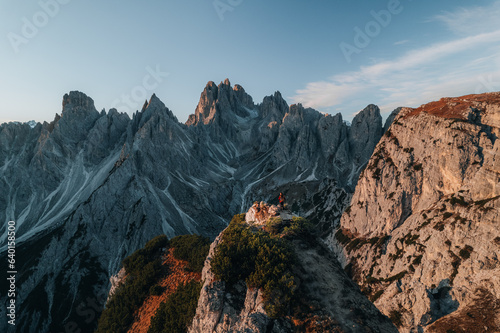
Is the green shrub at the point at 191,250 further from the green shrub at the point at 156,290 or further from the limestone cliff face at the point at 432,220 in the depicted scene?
the limestone cliff face at the point at 432,220

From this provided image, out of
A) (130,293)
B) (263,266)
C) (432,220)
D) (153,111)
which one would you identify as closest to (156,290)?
(130,293)

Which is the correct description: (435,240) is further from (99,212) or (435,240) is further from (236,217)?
(99,212)

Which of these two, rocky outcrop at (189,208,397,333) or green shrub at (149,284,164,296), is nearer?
rocky outcrop at (189,208,397,333)

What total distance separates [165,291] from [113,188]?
9839 cm

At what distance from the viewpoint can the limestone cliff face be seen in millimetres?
38688

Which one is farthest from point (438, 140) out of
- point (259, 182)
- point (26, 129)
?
point (26, 129)

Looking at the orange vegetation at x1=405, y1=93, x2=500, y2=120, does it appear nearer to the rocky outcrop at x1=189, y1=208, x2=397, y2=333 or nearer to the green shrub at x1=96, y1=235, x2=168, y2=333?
the rocky outcrop at x1=189, y1=208, x2=397, y2=333

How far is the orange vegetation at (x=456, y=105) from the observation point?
60.7m

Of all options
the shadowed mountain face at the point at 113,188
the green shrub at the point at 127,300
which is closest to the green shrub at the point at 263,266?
the green shrub at the point at 127,300

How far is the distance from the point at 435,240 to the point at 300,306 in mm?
47115

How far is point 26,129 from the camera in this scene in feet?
583

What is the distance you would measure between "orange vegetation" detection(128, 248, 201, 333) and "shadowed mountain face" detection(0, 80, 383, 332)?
59.1 meters

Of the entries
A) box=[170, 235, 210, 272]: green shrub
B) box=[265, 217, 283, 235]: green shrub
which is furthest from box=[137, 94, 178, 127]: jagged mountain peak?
box=[265, 217, 283, 235]: green shrub

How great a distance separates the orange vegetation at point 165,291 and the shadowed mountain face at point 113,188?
59.1 m
